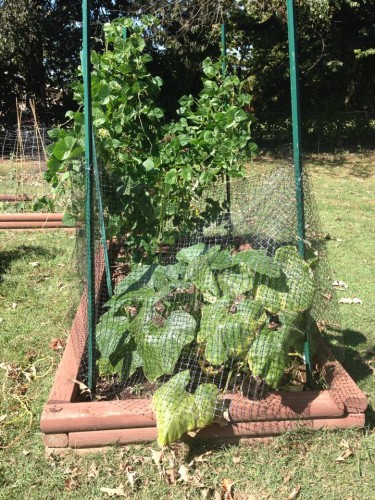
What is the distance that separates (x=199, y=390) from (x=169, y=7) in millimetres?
8456

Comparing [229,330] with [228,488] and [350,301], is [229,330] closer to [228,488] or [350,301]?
[228,488]

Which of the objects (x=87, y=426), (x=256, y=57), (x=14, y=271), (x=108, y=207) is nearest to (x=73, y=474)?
(x=87, y=426)

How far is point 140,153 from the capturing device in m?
3.96

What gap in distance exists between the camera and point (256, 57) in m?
14.7

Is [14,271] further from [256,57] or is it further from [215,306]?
[256,57]

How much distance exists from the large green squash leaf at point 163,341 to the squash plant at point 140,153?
0.97 metres

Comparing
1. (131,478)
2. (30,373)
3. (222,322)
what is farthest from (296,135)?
(30,373)

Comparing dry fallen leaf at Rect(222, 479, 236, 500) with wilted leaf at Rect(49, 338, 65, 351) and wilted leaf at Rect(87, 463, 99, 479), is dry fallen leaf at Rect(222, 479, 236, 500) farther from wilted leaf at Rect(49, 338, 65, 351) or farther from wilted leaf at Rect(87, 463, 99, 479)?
wilted leaf at Rect(49, 338, 65, 351)

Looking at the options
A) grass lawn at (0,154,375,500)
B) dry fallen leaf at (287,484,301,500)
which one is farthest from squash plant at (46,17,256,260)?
dry fallen leaf at (287,484,301,500)

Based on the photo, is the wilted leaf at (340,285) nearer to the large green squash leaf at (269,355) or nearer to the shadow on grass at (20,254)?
the large green squash leaf at (269,355)

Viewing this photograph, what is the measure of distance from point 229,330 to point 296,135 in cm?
96

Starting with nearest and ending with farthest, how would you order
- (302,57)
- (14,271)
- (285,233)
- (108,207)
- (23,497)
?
(23,497), (285,233), (108,207), (14,271), (302,57)

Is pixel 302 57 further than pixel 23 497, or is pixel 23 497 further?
pixel 302 57

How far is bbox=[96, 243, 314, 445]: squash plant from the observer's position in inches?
96.3
